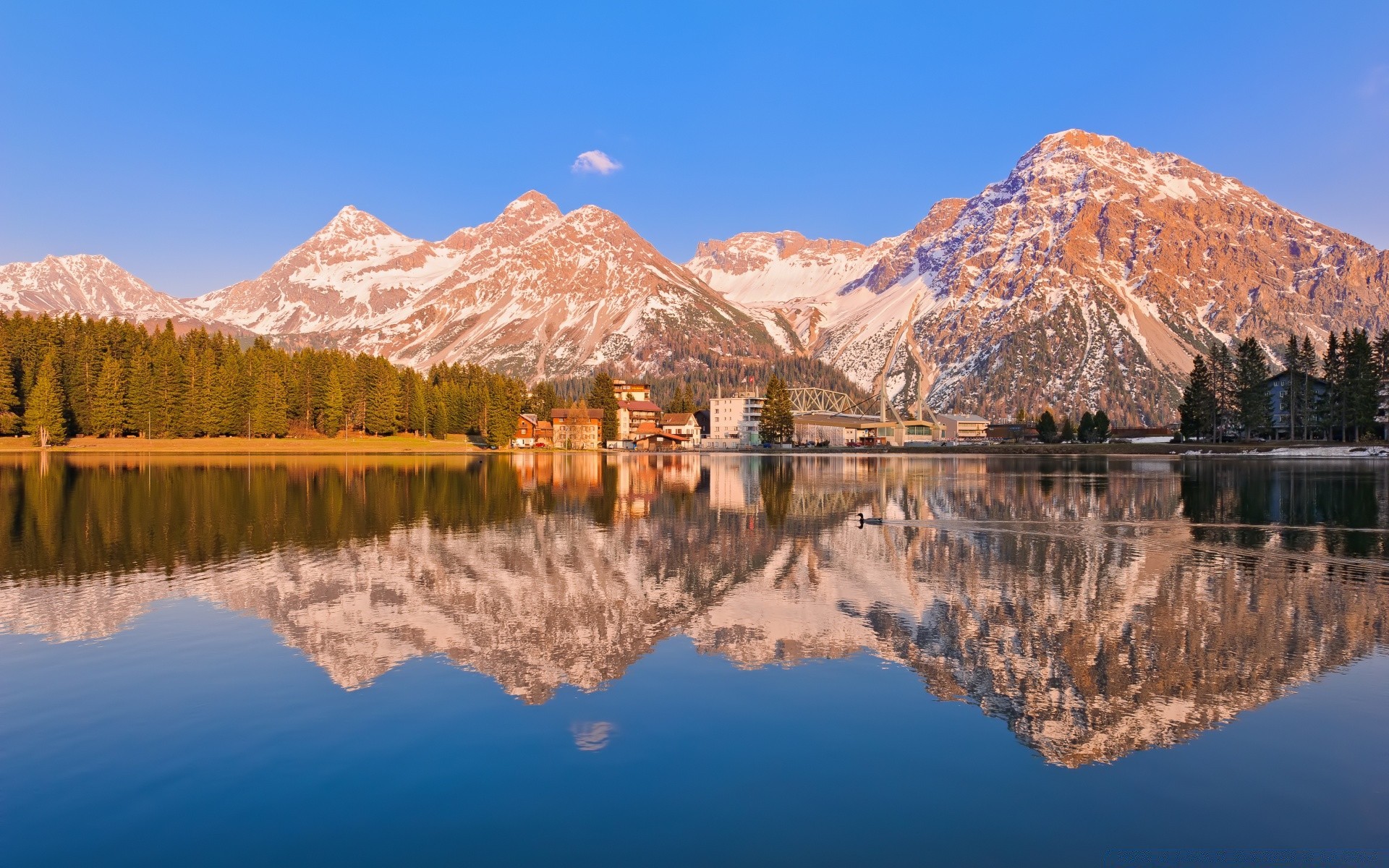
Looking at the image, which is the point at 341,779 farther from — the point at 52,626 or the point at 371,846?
the point at 52,626

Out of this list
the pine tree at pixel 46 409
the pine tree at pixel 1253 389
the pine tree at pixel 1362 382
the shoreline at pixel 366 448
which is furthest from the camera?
the pine tree at pixel 1253 389

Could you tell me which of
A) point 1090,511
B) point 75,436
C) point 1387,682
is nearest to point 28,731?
point 1387,682

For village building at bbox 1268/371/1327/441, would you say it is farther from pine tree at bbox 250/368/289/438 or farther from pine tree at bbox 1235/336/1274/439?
pine tree at bbox 250/368/289/438

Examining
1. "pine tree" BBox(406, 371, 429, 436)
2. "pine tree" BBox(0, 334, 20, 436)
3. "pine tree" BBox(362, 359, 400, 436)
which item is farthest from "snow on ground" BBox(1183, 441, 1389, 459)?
"pine tree" BBox(0, 334, 20, 436)

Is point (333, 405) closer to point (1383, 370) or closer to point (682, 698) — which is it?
point (682, 698)

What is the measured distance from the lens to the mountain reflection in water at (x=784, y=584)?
2075 cm

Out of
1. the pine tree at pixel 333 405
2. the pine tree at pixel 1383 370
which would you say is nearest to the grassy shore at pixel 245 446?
the pine tree at pixel 333 405

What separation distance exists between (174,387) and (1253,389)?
211334mm

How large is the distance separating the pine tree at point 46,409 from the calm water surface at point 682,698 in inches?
4672

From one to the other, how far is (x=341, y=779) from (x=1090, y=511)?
55526 millimetres

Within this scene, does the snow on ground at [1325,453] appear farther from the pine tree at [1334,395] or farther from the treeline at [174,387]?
the treeline at [174,387]

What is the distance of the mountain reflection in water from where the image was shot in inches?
817

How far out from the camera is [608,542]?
42.7m

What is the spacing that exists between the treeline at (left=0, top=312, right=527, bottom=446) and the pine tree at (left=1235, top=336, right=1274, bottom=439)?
17646 cm
